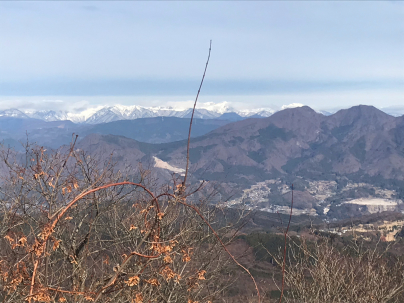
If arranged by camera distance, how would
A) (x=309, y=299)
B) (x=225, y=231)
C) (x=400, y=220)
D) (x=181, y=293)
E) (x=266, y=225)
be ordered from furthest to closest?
1. (x=266, y=225)
2. (x=400, y=220)
3. (x=225, y=231)
4. (x=181, y=293)
5. (x=309, y=299)

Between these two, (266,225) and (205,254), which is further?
(266,225)

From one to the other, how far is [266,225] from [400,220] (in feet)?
175

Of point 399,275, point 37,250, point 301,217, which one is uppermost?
point 37,250

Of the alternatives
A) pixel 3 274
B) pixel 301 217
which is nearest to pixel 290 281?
pixel 3 274

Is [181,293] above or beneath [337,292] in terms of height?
beneath

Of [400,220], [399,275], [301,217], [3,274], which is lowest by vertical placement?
[301,217]

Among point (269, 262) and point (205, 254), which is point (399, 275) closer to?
point (205, 254)

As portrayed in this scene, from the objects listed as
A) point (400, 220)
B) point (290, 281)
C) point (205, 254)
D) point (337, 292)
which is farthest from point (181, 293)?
point (400, 220)

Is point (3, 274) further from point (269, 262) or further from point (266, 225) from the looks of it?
point (266, 225)

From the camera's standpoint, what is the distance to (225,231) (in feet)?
50.6

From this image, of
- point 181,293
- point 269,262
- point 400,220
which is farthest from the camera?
point 400,220

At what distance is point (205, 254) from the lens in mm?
13430

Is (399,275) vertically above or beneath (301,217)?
above

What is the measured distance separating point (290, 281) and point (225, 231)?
4.78 meters
